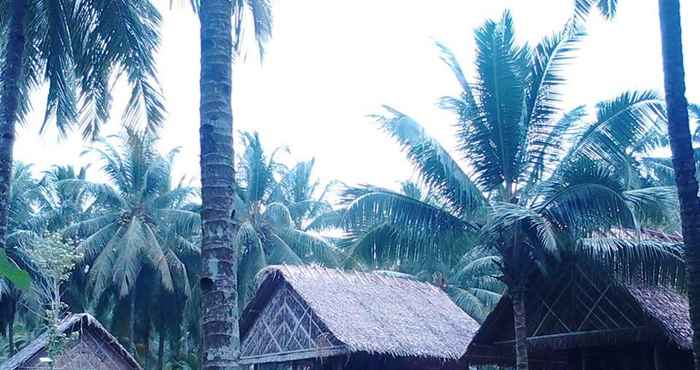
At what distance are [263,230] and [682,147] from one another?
21.8 m

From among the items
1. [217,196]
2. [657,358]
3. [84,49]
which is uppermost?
[84,49]

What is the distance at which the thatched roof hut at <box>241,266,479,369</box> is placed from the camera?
17.5m

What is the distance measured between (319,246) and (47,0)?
57.4 feet

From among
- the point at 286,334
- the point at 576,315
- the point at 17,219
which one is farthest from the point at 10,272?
the point at 17,219

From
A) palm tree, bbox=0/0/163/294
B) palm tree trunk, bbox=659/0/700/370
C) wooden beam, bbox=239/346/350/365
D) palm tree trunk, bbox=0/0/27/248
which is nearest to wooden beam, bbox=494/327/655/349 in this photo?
wooden beam, bbox=239/346/350/365

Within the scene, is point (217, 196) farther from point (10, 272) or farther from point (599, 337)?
point (599, 337)

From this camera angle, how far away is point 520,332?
515 inches

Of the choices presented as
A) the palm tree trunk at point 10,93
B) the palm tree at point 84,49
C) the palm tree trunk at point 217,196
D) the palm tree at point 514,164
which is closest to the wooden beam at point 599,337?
the palm tree at point 514,164

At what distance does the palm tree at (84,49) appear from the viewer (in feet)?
38.1

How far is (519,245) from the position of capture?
13.2 meters

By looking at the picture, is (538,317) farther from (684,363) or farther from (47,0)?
(47,0)

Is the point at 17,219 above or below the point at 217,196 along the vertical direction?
above

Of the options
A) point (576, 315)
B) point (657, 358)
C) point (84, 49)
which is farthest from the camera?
point (576, 315)

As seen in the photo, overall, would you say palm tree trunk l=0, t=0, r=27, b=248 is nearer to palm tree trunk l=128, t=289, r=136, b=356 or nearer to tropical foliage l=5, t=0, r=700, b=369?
tropical foliage l=5, t=0, r=700, b=369
